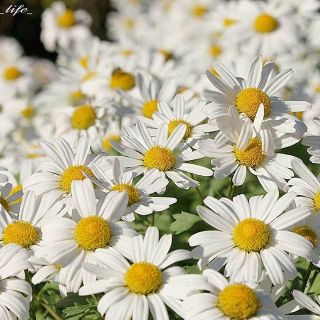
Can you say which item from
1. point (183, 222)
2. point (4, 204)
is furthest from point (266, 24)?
point (4, 204)

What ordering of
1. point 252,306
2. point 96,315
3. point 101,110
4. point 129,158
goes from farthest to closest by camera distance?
point 101,110, point 129,158, point 96,315, point 252,306

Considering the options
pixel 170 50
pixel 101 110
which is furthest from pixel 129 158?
pixel 170 50

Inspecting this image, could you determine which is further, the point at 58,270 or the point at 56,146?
the point at 56,146

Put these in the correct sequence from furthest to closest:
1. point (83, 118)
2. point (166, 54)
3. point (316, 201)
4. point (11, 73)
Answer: point (166, 54) < point (11, 73) < point (83, 118) < point (316, 201)

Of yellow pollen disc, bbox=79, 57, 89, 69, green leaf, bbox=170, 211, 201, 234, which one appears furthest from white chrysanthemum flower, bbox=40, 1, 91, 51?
green leaf, bbox=170, 211, 201, 234

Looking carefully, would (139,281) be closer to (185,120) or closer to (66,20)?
(185,120)

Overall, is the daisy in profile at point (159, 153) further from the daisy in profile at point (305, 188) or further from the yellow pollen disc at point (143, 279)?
the yellow pollen disc at point (143, 279)

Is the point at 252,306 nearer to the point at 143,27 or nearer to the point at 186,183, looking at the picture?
the point at 186,183
